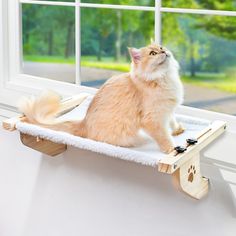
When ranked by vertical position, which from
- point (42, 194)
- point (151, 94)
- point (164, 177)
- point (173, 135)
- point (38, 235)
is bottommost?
point (38, 235)

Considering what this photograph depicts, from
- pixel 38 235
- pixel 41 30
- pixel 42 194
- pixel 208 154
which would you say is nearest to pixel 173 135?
pixel 208 154

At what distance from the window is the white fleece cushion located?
380 millimetres

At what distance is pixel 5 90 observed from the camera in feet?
5.87

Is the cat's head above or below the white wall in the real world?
above

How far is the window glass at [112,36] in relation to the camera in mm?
2160

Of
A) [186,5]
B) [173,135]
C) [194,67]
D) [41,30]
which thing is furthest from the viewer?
[41,30]

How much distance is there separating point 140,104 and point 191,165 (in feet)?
0.66

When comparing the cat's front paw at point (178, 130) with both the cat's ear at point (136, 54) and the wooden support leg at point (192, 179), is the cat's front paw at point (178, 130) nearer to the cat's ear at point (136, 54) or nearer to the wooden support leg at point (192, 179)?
the wooden support leg at point (192, 179)

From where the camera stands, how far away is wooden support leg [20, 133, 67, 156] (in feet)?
4.68

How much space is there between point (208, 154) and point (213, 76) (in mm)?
1164

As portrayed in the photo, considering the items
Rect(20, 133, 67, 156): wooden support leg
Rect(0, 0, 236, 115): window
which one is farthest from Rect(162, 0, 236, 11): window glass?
Rect(20, 133, 67, 156): wooden support leg

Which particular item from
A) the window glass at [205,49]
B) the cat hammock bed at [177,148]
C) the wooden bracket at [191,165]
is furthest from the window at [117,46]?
the wooden bracket at [191,165]

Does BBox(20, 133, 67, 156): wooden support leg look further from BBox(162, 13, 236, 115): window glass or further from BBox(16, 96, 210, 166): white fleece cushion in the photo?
BBox(162, 13, 236, 115): window glass

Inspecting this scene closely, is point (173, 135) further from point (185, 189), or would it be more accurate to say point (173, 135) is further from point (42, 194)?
point (42, 194)
